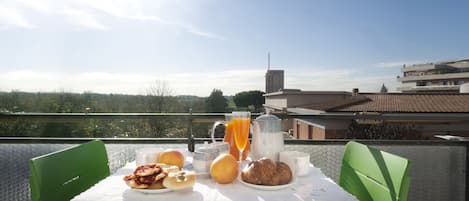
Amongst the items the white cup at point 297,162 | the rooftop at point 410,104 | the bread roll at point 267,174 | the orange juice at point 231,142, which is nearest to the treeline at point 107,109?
the orange juice at point 231,142

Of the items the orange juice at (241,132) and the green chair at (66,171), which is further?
the orange juice at (241,132)

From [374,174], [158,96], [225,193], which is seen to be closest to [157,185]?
[225,193]

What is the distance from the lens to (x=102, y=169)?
1470mm

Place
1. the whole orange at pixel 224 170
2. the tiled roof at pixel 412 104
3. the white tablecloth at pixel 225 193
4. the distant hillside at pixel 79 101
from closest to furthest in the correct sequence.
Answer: the white tablecloth at pixel 225 193 < the whole orange at pixel 224 170 < the distant hillside at pixel 79 101 < the tiled roof at pixel 412 104

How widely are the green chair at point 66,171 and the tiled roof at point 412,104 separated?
14330 mm

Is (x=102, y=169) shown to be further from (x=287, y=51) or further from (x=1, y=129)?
(x=287, y=51)

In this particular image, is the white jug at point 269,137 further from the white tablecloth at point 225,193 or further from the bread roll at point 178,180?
the bread roll at point 178,180

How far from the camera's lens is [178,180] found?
92cm

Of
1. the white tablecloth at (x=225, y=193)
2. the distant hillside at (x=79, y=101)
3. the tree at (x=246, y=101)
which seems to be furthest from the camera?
the distant hillside at (x=79, y=101)

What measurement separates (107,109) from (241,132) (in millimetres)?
4708

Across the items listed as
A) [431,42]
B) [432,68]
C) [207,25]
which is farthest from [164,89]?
[432,68]

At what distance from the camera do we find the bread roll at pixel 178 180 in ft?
2.98

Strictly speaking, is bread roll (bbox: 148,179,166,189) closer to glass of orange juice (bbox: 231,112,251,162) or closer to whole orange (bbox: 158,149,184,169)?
whole orange (bbox: 158,149,184,169)

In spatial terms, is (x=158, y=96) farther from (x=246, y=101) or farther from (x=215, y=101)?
(x=246, y=101)
